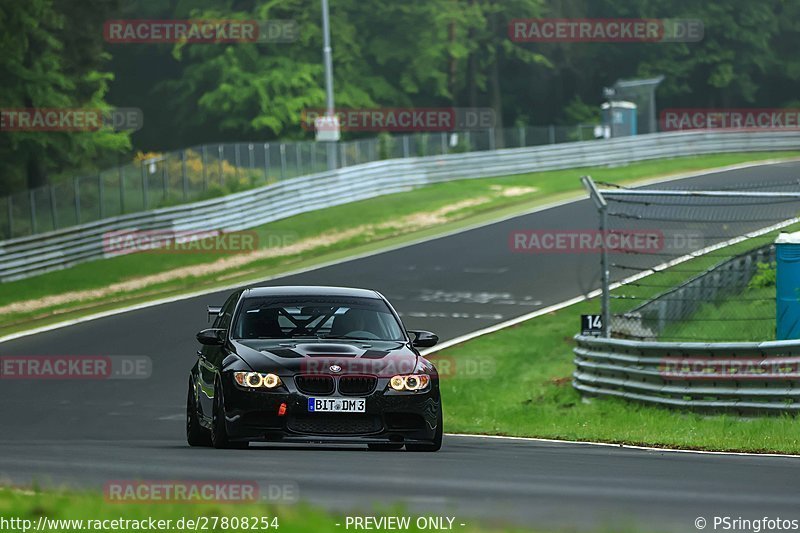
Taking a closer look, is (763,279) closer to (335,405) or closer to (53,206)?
(335,405)

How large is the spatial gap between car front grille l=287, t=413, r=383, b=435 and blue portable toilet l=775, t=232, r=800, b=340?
7.22 metres

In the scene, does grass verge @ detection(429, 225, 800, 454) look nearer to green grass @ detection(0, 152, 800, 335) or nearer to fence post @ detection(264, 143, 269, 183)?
green grass @ detection(0, 152, 800, 335)

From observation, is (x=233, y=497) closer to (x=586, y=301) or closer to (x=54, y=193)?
(x=586, y=301)

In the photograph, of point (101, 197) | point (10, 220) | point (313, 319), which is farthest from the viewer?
point (101, 197)

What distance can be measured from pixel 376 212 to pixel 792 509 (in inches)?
1293

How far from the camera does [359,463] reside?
10398mm

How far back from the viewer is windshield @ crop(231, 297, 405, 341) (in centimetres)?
1249

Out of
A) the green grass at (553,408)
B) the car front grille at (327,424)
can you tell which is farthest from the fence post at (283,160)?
the car front grille at (327,424)

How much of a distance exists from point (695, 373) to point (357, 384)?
6.52 m

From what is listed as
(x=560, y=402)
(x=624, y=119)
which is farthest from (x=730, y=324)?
(x=624, y=119)

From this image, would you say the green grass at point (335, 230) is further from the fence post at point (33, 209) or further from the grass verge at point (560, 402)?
the grass verge at point (560, 402)

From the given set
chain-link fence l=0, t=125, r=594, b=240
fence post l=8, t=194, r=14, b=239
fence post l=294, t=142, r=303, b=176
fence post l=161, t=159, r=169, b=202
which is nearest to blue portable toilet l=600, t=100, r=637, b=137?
chain-link fence l=0, t=125, r=594, b=240

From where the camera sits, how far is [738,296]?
64.4ft

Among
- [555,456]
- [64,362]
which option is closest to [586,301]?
[64,362]
